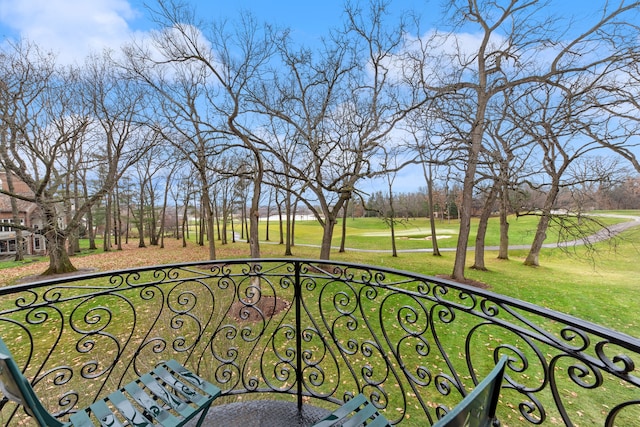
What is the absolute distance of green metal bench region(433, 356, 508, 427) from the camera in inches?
24.9

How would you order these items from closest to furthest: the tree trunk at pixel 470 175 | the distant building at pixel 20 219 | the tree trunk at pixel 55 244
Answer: the tree trunk at pixel 470 175 < the tree trunk at pixel 55 244 < the distant building at pixel 20 219

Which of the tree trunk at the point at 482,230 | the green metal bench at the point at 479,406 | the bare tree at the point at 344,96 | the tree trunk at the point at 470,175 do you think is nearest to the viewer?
the green metal bench at the point at 479,406

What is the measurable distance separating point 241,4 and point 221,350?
654cm

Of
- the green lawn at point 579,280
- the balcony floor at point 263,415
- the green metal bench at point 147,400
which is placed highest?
the green metal bench at point 147,400

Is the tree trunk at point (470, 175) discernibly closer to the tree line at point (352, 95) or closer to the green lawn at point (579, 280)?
the tree line at point (352, 95)

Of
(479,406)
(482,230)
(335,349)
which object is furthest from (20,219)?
(482,230)

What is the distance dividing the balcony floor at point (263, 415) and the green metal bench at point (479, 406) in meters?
1.78

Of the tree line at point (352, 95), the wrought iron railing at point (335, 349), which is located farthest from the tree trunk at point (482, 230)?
the wrought iron railing at point (335, 349)

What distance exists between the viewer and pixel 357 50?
24.6 feet

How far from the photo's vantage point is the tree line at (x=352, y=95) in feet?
20.3

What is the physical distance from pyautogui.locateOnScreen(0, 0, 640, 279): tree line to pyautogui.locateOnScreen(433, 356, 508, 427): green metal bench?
5.75 metres

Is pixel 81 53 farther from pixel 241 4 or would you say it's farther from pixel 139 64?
pixel 241 4

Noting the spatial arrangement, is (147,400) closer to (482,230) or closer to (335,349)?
(335,349)

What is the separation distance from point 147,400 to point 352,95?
8.68 metres
